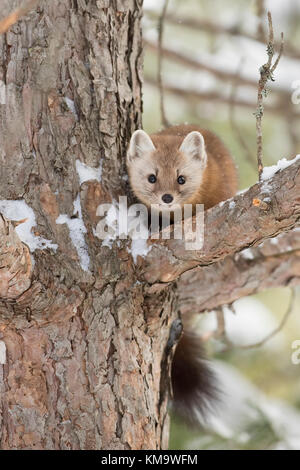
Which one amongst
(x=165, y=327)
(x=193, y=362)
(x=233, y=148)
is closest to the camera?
(x=165, y=327)

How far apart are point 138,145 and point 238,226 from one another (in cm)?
85

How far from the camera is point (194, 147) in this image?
331 cm

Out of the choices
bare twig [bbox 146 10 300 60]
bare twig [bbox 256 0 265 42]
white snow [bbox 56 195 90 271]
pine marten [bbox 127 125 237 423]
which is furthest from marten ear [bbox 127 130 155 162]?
bare twig [bbox 146 10 300 60]

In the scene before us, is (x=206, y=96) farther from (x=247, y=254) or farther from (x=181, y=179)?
(x=247, y=254)

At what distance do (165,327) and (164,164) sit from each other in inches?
35.8

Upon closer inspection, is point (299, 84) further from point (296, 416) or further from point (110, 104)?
point (296, 416)

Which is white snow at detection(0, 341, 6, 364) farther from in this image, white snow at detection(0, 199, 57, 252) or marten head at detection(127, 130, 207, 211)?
marten head at detection(127, 130, 207, 211)

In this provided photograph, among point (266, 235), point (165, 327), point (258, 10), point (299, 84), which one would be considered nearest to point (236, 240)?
point (266, 235)

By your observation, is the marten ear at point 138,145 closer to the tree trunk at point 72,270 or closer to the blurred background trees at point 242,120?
the tree trunk at point 72,270

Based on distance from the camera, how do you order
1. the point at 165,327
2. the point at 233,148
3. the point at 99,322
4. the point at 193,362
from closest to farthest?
1. the point at 99,322
2. the point at 165,327
3. the point at 193,362
4. the point at 233,148

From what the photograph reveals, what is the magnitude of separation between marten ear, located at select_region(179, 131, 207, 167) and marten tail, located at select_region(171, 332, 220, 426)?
908 millimetres

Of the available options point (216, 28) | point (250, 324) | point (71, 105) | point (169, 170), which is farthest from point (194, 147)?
point (250, 324)
